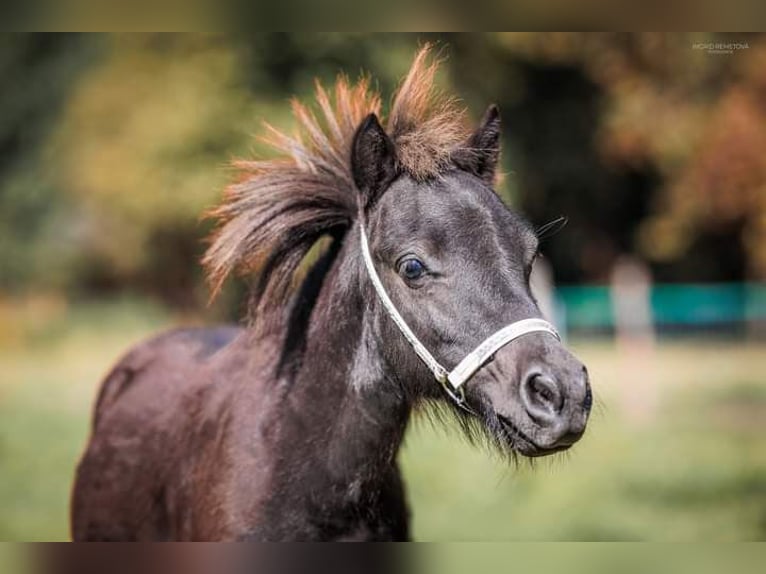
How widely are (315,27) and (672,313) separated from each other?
11.5 metres

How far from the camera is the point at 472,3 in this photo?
4195 mm

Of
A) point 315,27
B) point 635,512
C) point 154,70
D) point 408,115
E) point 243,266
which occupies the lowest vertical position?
point 635,512

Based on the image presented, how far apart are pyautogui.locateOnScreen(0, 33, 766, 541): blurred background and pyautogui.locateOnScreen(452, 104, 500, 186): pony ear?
104 centimetres

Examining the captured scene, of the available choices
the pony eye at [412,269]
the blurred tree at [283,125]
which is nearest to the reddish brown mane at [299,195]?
the pony eye at [412,269]

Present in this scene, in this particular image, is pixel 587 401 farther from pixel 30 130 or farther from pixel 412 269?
pixel 30 130

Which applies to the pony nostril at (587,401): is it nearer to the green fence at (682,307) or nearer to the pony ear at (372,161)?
the pony ear at (372,161)

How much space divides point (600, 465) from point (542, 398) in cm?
583

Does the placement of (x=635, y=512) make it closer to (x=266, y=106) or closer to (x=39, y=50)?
(x=266, y=106)

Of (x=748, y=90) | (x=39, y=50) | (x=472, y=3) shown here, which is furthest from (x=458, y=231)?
(x=39, y=50)

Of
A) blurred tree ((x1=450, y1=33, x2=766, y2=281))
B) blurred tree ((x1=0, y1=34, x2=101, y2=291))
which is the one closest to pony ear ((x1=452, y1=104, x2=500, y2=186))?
blurred tree ((x1=450, y1=33, x2=766, y2=281))

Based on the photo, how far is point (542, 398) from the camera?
8.39 ft

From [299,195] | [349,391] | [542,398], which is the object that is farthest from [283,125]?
[542,398]

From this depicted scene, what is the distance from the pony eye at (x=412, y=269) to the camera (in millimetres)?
2840

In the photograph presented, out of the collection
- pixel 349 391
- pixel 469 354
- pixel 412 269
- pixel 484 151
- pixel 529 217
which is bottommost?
pixel 349 391
